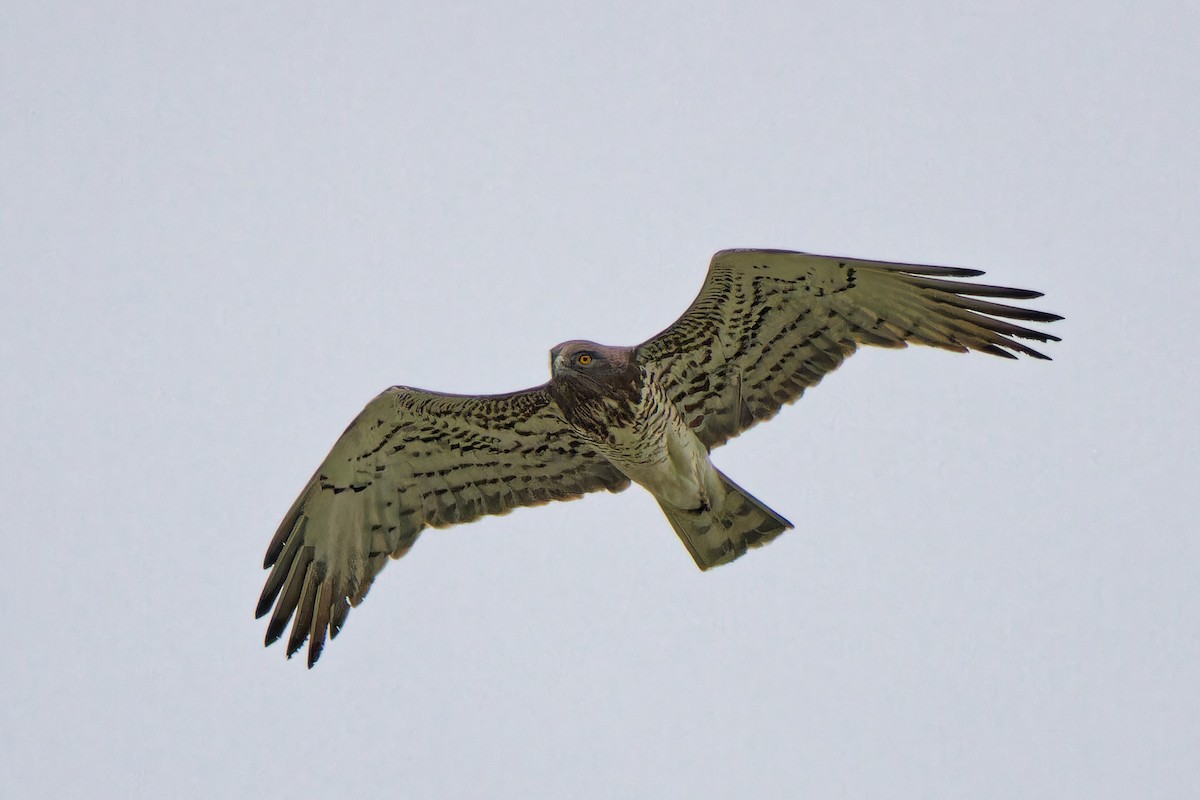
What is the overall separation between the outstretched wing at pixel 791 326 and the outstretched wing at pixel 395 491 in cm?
89

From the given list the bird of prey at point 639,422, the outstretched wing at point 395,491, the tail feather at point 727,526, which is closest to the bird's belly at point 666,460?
the bird of prey at point 639,422

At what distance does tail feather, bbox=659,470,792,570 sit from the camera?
944 centimetres

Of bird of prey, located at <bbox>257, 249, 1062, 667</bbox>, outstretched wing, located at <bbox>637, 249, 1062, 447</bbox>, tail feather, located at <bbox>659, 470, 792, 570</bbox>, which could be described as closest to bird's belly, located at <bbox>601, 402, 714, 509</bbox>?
bird of prey, located at <bbox>257, 249, 1062, 667</bbox>

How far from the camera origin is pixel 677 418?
9297 millimetres

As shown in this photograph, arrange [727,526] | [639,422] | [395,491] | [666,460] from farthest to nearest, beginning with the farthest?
[395,491] < [727,526] < [666,460] < [639,422]

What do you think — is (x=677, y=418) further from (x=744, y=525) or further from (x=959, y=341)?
(x=959, y=341)

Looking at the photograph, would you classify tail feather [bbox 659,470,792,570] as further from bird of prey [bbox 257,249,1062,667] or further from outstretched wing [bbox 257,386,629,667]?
outstretched wing [bbox 257,386,629,667]

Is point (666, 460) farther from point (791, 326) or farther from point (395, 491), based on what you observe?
point (395, 491)

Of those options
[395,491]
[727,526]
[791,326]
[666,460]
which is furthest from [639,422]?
[395,491]

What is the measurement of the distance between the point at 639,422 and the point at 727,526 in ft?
3.58

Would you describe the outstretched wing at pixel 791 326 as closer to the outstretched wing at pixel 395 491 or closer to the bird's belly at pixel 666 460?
the bird's belly at pixel 666 460

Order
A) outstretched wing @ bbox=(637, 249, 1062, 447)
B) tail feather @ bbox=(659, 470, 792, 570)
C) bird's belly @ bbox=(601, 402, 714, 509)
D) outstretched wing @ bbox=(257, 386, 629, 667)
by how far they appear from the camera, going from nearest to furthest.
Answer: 1. outstretched wing @ bbox=(637, 249, 1062, 447)
2. bird's belly @ bbox=(601, 402, 714, 509)
3. tail feather @ bbox=(659, 470, 792, 570)
4. outstretched wing @ bbox=(257, 386, 629, 667)

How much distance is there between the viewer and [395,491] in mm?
9898

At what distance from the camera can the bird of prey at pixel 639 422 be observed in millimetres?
8984
